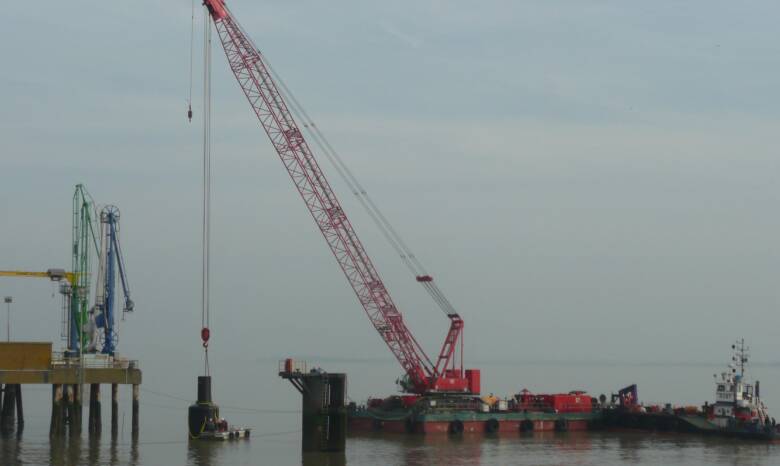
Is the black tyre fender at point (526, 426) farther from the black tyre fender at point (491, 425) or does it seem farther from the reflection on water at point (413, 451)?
the reflection on water at point (413, 451)

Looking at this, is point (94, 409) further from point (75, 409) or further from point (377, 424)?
point (377, 424)

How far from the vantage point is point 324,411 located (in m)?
A: 73.1

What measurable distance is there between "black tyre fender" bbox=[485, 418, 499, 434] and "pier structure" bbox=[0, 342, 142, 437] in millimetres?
31689

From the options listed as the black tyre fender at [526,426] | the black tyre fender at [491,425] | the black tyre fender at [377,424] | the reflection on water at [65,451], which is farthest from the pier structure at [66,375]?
the black tyre fender at [526,426]

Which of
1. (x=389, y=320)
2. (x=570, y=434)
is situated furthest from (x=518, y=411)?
(x=389, y=320)

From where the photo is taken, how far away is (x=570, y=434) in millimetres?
106438

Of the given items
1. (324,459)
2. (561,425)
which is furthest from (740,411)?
(324,459)

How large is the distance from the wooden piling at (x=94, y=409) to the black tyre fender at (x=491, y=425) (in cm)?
3379

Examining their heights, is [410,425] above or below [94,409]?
below

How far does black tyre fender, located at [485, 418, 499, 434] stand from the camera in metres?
106

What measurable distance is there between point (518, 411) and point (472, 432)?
621cm

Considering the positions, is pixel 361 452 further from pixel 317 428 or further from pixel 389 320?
pixel 389 320

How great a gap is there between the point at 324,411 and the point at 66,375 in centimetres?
1967

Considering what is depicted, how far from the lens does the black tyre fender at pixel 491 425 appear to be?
348 ft
